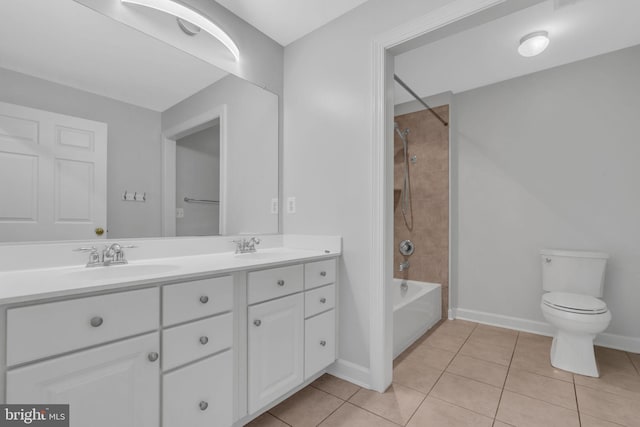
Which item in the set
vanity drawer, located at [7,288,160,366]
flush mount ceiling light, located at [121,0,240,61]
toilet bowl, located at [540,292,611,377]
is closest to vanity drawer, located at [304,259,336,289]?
vanity drawer, located at [7,288,160,366]

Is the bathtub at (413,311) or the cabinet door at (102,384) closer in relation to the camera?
the cabinet door at (102,384)

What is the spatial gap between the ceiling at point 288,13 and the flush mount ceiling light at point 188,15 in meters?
0.26

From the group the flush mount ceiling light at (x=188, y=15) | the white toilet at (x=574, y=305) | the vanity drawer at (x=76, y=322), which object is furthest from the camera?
the white toilet at (x=574, y=305)

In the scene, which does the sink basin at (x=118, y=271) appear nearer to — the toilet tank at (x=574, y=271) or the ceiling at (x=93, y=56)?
the ceiling at (x=93, y=56)

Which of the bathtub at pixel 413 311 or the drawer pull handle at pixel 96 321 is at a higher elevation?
the drawer pull handle at pixel 96 321

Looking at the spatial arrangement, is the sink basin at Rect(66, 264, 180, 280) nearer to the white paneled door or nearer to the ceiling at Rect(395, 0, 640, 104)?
the white paneled door

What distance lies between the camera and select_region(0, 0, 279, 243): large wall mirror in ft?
3.97

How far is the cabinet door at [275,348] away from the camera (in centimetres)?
136

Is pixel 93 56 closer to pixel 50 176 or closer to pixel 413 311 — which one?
pixel 50 176

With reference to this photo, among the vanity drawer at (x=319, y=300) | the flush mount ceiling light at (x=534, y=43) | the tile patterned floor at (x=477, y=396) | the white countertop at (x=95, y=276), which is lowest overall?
the tile patterned floor at (x=477, y=396)

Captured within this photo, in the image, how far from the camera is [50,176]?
1.27 metres

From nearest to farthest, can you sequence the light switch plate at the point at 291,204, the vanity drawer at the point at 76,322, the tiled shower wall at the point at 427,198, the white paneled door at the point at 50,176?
the vanity drawer at the point at 76,322, the white paneled door at the point at 50,176, the light switch plate at the point at 291,204, the tiled shower wall at the point at 427,198

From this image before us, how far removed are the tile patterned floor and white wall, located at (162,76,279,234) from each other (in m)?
1.15

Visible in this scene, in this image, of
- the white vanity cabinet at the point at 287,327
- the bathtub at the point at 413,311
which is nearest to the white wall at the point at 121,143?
the white vanity cabinet at the point at 287,327
